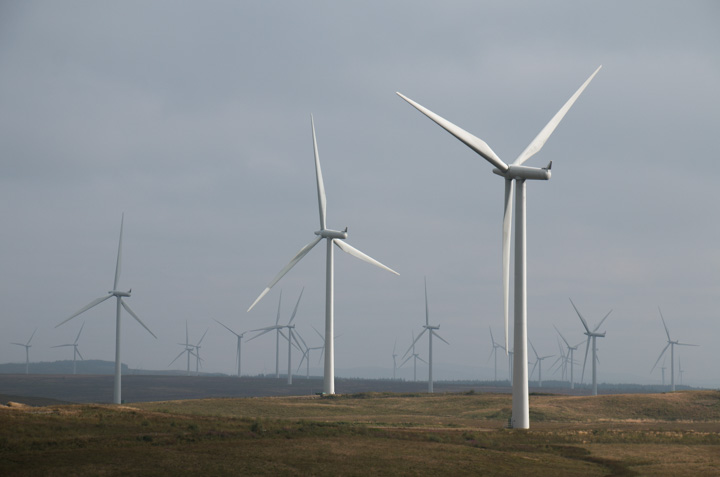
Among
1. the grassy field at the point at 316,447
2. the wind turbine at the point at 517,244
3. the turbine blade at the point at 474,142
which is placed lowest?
the grassy field at the point at 316,447

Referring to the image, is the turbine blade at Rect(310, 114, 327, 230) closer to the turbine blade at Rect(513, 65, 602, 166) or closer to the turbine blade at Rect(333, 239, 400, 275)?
the turbine blade at Rect(333, 239, 400, 275)

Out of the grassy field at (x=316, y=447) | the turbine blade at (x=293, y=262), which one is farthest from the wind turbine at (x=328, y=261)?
the grassy field at (x=316, y=447)

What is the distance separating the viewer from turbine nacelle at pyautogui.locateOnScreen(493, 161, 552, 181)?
61.8 metres

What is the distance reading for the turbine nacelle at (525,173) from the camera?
61750 millimetres

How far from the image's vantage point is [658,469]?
141 ft

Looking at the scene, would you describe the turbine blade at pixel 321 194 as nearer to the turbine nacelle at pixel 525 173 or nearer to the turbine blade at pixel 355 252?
the turbine blade at pixel 355 252

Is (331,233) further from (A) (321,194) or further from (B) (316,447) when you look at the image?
(B) (316,447)

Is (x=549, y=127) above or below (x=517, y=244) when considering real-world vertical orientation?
above

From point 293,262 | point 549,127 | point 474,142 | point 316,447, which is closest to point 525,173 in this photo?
point 474,142

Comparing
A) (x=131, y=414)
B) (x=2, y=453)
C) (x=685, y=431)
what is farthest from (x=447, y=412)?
(x=2, y=453)

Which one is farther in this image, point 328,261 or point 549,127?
point 328,261

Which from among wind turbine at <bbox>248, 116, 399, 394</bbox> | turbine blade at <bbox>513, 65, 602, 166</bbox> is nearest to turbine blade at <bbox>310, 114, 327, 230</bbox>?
wind turbine at <bbox>248, 116, 399, 394</bbox>

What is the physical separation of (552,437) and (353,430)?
47.7ft

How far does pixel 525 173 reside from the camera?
6188 cm
